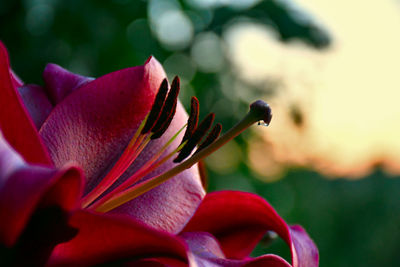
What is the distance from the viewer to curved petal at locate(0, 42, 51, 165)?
226mm

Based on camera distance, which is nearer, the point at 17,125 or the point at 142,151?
the point at 17,125

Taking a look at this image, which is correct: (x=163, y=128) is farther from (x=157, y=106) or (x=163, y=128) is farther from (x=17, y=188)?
(x=17, y=188)

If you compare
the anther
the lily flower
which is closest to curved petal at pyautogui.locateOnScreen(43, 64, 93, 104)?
the lily flower

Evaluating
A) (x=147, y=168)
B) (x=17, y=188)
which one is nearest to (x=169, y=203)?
(x=147, y=168)

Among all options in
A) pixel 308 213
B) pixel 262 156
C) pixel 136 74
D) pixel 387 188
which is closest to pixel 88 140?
pixel 136 74

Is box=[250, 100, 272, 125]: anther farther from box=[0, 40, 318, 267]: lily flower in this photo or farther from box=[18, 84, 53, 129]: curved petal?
box=[18, 84, 53, 129]: curved petal

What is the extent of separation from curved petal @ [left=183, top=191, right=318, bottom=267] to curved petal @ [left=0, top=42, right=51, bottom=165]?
11 cm

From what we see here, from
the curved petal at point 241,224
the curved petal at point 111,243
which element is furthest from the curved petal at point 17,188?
the curved petal at point 241,224

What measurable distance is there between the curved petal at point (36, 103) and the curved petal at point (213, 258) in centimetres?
10

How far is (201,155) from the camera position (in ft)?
0.90

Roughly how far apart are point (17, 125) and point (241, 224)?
0.47 ft

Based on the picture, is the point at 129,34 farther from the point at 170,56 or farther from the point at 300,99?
the point at 300,99

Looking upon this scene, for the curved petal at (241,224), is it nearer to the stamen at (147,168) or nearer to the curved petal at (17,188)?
the stamen at (147,168)

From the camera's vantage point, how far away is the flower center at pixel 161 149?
0.27 meters
